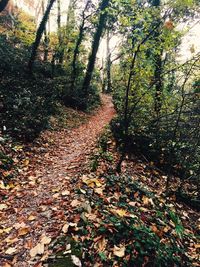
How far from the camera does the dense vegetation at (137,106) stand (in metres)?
4.36

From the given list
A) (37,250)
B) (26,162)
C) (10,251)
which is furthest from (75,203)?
(26,162)

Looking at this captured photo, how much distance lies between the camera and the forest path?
377 centimetres

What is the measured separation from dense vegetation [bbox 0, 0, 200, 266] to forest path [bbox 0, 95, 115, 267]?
22.4 inches

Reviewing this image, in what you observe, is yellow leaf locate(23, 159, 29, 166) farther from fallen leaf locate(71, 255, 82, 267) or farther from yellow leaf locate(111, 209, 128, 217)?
fallen leaf locate(71, 255, 82, 267)

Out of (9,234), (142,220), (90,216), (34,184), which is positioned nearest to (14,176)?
(34,184)

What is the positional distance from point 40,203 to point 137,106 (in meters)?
4.64

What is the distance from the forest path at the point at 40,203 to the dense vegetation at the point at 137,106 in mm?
570

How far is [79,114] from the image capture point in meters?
13.9

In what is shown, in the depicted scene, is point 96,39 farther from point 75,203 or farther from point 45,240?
point 45,240

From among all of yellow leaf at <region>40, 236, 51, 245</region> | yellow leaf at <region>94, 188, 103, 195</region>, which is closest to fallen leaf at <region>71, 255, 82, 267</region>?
yellow leaf at <region>40, 236, 51, 245</region>

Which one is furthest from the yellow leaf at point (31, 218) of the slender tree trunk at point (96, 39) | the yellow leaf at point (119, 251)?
the slender tree trunk at point (96, 39)

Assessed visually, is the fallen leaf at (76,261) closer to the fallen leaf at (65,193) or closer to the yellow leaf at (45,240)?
the yellow leaf at (45,240)

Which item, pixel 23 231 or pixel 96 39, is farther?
pixel 96 39

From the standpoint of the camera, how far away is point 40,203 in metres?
4.93
